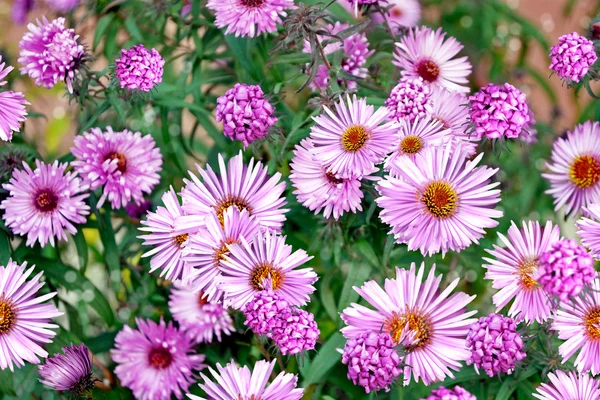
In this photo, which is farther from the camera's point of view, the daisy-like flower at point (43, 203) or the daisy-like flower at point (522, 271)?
the daisy-like flower at point (43, 203)

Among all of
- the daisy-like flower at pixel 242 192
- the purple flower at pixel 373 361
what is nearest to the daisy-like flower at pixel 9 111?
the daisy-like flower at pixel 242 192

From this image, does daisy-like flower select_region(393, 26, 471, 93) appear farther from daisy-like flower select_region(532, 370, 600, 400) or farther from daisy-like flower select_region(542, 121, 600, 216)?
daisy-like flower select_region(532, 370, 600, 400)

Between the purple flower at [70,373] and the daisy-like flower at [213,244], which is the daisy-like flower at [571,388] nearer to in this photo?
the daisy-like flower at [213,244]

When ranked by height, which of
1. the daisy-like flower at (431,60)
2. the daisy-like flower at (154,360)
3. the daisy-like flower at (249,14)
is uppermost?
the daisy-like flower at (431,60)

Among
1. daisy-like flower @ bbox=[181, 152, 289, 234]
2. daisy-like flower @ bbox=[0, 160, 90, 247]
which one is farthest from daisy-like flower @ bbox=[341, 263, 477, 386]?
daisy-like flower @ bbox=[0, 160, 90, 247]

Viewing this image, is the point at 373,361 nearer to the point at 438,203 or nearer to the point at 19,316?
the point at 438,203

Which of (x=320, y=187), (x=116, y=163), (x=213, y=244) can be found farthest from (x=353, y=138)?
(x=116, y=163)
